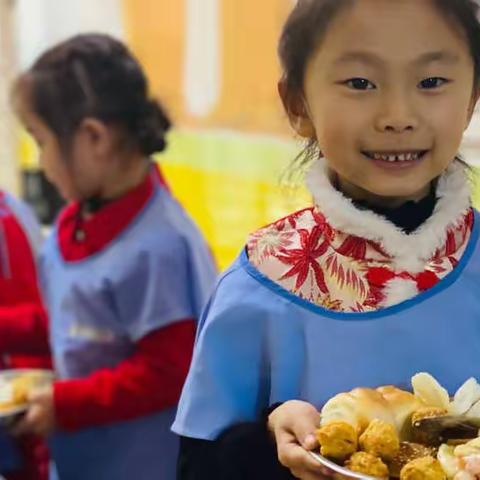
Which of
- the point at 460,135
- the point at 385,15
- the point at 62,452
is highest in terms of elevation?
the point at 385,15

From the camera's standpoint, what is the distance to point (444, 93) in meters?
0.84

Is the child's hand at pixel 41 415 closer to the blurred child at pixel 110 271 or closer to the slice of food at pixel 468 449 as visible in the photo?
the blurred child at pixel 110 271

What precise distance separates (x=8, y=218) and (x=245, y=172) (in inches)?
19.3

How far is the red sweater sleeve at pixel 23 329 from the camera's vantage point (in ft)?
5.92

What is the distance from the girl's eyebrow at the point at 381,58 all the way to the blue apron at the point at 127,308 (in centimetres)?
67

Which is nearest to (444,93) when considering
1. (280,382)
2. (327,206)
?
(327,206)

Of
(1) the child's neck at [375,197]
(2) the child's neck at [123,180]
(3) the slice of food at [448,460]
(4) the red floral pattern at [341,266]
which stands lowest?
(2) the child's neck at [123,180]

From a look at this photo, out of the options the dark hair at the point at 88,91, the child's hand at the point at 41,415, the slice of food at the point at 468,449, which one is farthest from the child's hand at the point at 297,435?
the dark hair at the point at 88,91

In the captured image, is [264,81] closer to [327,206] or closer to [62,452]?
[62,452]

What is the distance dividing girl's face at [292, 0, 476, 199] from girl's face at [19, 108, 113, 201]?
76cm

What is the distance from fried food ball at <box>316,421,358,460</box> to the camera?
2.41 feet

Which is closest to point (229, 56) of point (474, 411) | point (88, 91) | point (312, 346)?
point (88, 91)

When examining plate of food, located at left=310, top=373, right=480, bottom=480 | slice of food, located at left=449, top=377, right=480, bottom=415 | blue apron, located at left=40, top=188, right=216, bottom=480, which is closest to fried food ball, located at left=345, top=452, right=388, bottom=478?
plate of food, located at left=310, top=373, right=480, bottom=480

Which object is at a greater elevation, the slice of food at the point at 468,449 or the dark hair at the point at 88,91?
the dark hair at the point at 88,91
